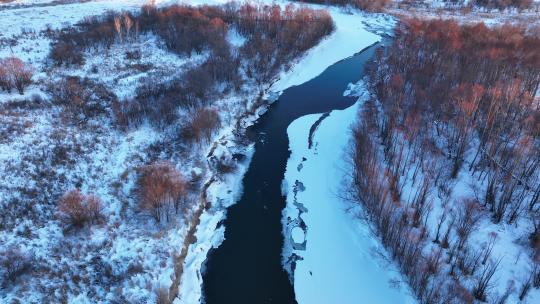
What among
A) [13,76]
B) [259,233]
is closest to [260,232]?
[259,233]

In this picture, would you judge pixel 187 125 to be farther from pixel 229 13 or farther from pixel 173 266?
pixel 229 13

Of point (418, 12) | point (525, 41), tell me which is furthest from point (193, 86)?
point (418, 12)

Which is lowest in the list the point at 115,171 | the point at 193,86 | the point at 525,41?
the point at 115,171

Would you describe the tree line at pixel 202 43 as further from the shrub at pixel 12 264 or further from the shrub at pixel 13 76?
the shrub at pixel 12 264

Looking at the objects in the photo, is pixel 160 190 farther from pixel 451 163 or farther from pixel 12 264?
pixel 451 163

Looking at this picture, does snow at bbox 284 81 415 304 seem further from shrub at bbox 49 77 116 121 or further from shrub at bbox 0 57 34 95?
shrub at bbox 0 57 34 95
